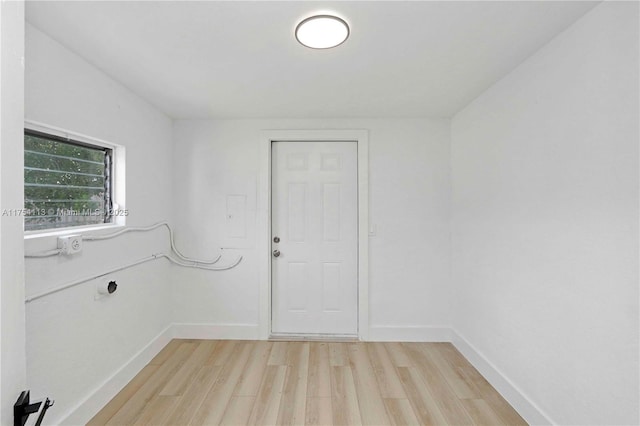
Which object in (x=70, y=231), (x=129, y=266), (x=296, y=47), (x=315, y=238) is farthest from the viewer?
(x=315, y=238)

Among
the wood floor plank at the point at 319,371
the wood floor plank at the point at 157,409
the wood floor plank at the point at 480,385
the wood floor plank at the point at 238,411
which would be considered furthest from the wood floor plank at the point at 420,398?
the wood floor plank at the point at 157,409

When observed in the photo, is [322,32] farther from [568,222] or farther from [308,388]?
[308,388]

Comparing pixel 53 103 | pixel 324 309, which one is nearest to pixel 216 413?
pixel 324 309

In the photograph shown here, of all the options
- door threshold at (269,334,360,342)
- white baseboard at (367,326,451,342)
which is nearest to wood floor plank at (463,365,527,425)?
white baseboard at (367,326,451,342)

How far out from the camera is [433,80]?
209 centimetres

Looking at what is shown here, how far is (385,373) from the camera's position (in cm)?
238

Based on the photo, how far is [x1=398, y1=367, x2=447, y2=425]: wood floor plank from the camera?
6.13ft

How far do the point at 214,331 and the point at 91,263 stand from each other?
4.89 feet

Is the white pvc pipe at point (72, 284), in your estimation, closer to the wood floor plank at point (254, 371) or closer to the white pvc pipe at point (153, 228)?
the white pvc pipe at point (153, 228)

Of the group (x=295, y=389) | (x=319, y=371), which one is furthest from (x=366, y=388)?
(x=295, y=389)

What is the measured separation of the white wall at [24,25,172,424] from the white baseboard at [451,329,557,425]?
109 inches

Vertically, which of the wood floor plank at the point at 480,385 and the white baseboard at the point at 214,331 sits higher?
the white baseboard at the point at 214,331

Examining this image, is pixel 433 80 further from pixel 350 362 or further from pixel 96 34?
pixel 350 362

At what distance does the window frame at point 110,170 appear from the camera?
5.12 feet
